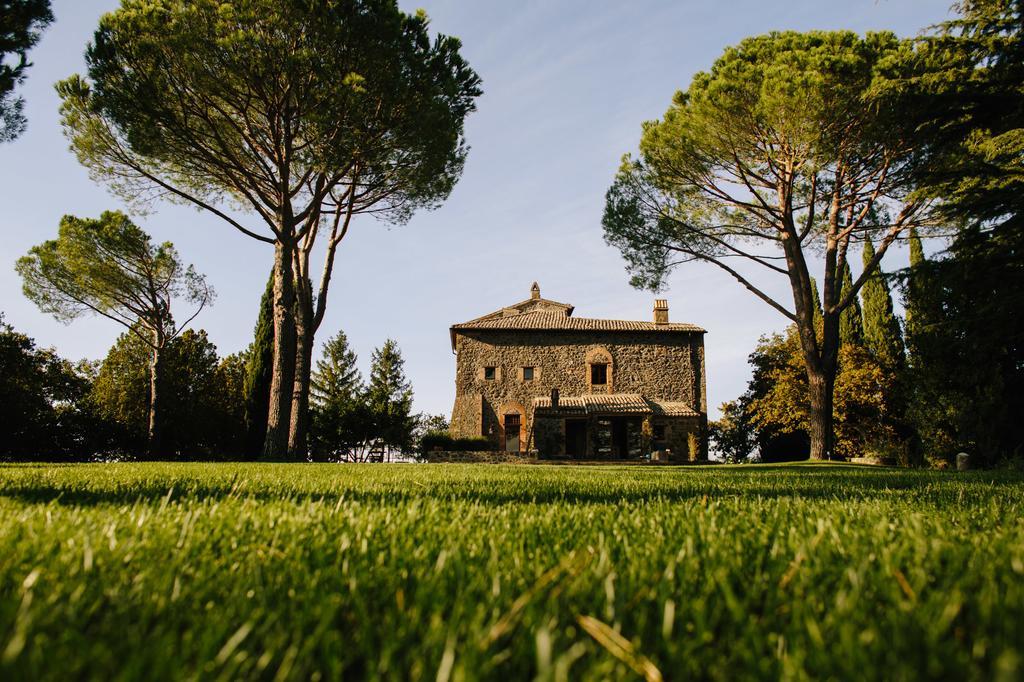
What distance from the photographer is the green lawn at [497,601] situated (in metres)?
0.75

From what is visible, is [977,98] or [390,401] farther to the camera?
[390,401]

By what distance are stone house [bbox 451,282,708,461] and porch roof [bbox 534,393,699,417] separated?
0.10 m

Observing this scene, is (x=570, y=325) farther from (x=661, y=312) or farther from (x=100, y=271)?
(x=100, y=271)

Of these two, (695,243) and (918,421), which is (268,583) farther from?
(918,421)

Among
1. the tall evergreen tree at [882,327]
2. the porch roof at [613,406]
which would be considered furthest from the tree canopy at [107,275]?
the tall evergreen tree at [882,327]

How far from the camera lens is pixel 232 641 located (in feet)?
2.47

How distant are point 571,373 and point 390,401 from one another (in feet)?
53.5

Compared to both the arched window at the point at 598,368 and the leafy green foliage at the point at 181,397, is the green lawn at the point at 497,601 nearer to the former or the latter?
the arched window at the point at 598,368

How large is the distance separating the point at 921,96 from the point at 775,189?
1246 cm

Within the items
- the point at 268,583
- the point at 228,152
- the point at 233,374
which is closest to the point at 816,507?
the point at 268,583

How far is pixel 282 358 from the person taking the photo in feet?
49.9

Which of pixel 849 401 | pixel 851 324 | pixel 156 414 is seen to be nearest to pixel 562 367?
pixel 849 401

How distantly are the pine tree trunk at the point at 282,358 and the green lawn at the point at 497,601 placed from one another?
13862 mm

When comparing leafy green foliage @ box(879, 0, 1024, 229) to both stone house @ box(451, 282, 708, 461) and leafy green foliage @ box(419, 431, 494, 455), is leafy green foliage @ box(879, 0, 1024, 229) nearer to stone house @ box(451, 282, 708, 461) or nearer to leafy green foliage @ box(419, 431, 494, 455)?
leafy green foliage @ box(419, 431, 494, 455)
